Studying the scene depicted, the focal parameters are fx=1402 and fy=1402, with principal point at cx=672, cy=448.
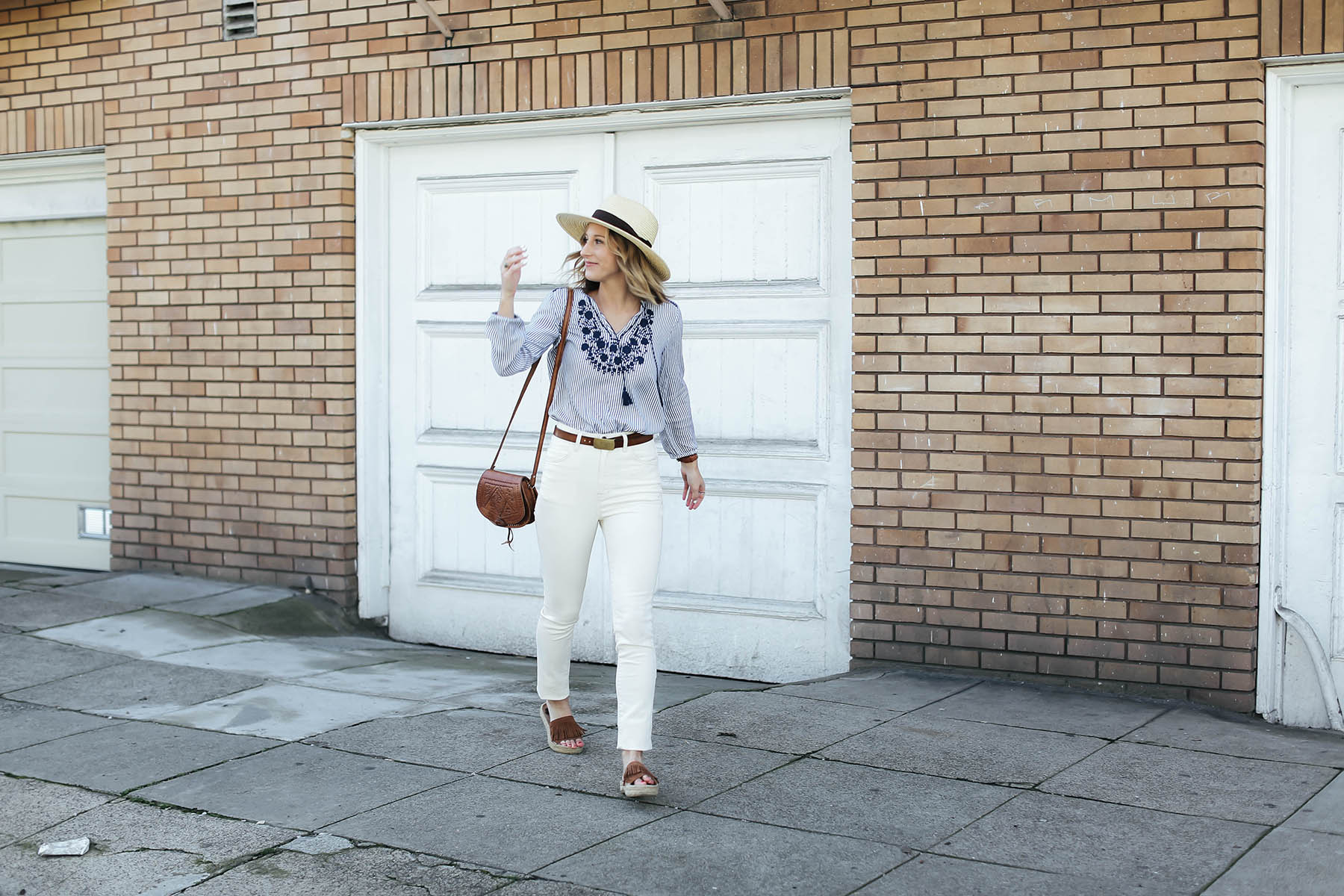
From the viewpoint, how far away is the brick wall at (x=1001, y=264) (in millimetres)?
5207

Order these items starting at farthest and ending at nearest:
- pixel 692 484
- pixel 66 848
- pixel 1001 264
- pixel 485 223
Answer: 1. pixel 485 223
2. pixel 1001 264
3. pixel 692 484
4. pixel 66 848

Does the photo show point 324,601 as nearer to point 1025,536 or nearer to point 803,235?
point 803,235

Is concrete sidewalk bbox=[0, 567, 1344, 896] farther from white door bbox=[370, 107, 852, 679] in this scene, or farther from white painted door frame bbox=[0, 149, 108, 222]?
white painted door frame bbox=[0, 149, 108, 222]

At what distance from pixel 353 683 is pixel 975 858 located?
2890mm

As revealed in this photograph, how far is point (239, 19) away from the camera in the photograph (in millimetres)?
6996

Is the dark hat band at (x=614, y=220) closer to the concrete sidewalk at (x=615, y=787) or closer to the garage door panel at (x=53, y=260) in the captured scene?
the concrete sidewalk at (x=615, y=787)

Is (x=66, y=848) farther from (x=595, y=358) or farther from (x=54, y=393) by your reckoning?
(x=54, y=393)

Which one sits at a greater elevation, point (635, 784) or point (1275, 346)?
point (1275, 346)

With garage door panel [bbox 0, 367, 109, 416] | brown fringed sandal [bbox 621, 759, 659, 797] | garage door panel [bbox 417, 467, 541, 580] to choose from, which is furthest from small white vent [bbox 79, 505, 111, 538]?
brown fringed sandal [bbox 621, 759, 659, 797]

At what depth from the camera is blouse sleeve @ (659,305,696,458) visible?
4.47m

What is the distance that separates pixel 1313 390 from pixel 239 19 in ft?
17.2

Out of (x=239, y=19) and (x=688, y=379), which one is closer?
(x=688, y=379)

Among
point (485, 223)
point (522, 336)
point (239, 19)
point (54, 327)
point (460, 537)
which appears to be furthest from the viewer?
point (54, 327)

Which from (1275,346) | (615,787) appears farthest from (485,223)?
(1275,346)
